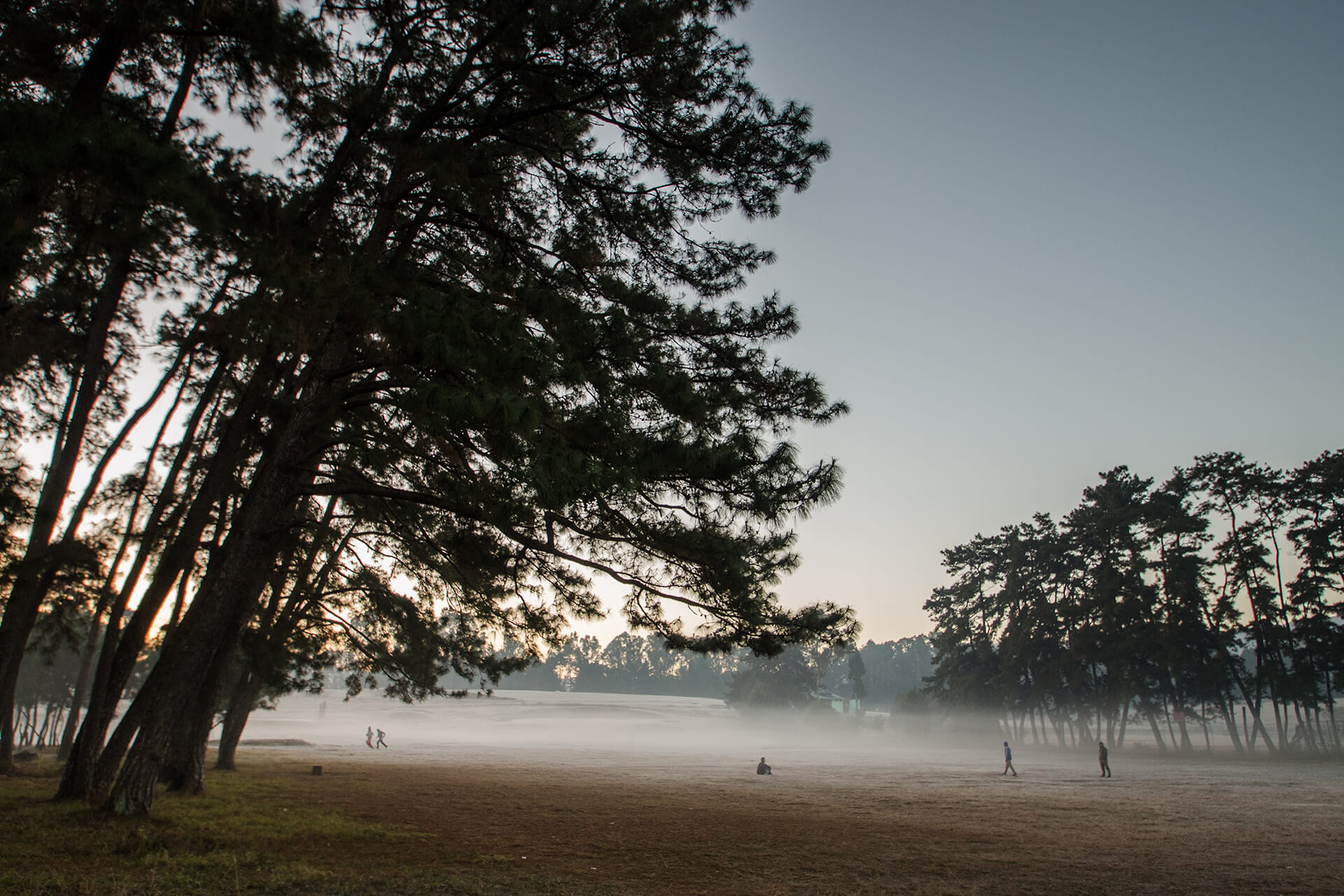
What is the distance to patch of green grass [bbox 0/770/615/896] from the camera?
551cm

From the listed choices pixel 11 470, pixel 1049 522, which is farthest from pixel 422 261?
pixel 1049 522

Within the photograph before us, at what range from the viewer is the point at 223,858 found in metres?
6.47

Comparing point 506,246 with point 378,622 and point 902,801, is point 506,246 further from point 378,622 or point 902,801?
point 902,801

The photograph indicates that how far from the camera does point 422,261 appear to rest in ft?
33.3

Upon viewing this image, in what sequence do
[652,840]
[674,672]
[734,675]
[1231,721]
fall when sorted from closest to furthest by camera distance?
[652,840] → [1231,721] → [734,675] → [674,672]

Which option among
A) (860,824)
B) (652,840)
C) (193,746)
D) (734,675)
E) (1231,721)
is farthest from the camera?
(734,675)

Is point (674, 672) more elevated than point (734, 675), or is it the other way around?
point (734, 675)

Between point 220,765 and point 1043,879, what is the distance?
19.5 metres

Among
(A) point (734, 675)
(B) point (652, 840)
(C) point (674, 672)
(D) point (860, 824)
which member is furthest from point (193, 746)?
(C) point (674, 672)

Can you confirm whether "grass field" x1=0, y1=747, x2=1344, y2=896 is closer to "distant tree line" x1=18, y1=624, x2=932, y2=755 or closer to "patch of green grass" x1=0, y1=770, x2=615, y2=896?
"patch of green grass" x1=0, y1=770, x2=615, y2=896

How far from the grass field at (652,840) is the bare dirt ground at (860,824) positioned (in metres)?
0.06

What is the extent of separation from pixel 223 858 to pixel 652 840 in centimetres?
489

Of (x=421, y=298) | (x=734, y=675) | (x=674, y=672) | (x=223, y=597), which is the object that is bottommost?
(x=674, y=672)

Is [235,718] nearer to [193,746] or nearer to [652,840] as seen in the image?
[193,746]
